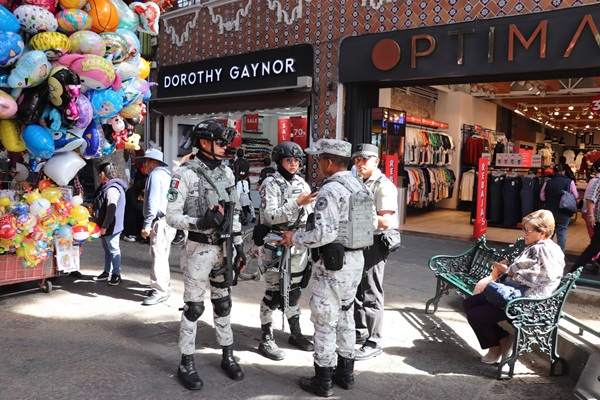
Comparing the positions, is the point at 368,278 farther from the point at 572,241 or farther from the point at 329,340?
the point at 572,241

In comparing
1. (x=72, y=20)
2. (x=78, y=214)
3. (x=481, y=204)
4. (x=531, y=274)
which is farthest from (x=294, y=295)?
(x=481, y=204)

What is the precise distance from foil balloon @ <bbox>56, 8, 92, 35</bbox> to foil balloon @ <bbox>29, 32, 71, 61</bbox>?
0.45 ft

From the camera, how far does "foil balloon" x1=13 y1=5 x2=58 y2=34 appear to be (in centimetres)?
489

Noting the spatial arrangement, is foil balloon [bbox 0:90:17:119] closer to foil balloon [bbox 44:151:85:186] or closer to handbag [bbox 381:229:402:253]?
foil balloon [bbox 44:151:85:186]

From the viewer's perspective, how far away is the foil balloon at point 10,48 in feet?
15.4

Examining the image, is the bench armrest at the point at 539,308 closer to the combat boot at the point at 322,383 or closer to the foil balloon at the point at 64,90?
the combat boot at the point at 322,383

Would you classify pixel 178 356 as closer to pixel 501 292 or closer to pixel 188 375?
pixel 188 375

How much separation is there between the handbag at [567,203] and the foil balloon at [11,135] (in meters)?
7.75

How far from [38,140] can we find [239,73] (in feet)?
25.0

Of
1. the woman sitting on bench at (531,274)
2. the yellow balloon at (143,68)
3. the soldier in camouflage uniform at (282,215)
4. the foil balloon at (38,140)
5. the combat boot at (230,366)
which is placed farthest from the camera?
the yellow balloon at (143,68)

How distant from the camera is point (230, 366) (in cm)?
400

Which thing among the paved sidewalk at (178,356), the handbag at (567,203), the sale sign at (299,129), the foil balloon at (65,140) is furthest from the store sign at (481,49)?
the foil balloon at (65,140)

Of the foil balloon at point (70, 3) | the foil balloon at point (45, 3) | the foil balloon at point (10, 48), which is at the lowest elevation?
the foil balloon at point (10, 48)

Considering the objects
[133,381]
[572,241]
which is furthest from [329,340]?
[572,241]
